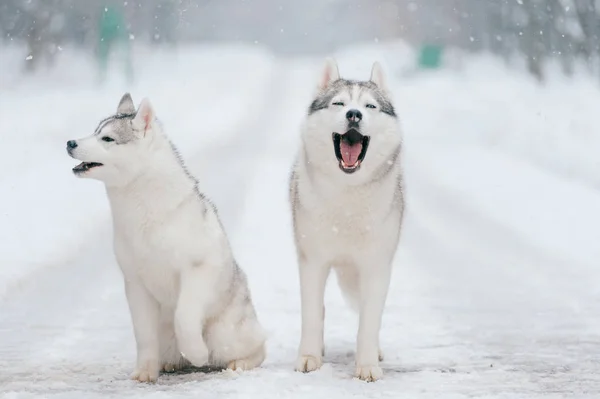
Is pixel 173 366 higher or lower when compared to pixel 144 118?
lower

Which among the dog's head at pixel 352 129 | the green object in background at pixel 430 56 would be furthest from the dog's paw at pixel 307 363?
the green object in background at pixel 430 56

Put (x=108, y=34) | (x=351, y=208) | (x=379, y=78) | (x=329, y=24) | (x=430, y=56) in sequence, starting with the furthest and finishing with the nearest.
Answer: (x=329, y=24) → (x=430, y=56) → (x=108, y=34) → (x=379, y=78) → (x=351, y=208)

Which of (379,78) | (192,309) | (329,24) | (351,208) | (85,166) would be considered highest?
(329,24)

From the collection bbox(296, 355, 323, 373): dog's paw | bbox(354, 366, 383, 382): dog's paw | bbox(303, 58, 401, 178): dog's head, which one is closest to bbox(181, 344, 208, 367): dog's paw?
bbox(296, 355, 323, 373): dog's paw

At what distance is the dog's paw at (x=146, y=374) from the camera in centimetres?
507

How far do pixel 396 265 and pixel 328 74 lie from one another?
363 centimetres

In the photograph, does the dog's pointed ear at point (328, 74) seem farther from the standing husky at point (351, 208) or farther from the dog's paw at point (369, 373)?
the dog's paw at point (369, 373)

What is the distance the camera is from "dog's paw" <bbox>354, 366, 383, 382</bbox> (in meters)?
5.25

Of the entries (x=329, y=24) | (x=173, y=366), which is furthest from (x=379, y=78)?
(x=329, y=24)

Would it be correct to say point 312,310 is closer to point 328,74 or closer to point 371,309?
point 371,309

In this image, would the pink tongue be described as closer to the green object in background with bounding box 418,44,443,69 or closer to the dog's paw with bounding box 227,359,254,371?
the dog's paw with bounding box 227,359,254,371

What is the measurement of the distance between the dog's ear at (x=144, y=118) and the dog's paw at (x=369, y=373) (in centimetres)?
181

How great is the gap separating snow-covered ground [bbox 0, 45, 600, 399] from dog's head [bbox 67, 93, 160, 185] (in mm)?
1151

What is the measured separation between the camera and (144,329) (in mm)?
5090
